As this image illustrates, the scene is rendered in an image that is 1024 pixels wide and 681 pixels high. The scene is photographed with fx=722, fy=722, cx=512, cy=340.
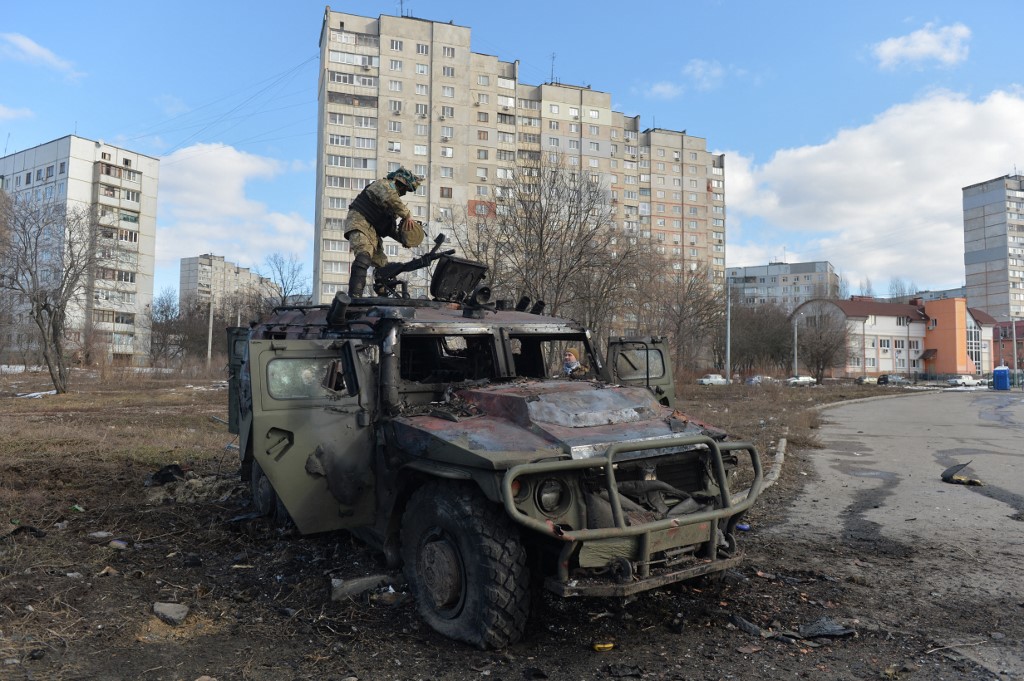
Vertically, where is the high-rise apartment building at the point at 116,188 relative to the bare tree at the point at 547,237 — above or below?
above

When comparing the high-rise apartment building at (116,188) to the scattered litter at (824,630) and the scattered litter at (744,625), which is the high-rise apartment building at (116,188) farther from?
the scattered litter at (824,630)

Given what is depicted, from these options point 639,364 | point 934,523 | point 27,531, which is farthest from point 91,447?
point 934,523

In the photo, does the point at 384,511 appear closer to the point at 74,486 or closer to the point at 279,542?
the point at 279,542

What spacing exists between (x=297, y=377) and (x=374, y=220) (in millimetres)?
2689

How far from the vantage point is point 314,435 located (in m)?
4.64

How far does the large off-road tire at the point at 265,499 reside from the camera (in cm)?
572

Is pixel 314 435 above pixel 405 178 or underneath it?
underneath

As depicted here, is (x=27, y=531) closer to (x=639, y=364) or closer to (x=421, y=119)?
(x=639, y=364)

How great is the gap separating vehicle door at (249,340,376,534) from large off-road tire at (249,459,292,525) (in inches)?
45.3

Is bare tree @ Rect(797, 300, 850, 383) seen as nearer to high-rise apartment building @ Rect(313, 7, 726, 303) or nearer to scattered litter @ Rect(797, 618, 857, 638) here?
high-rise apartment building @ Rect(313, 7, 726, 303)

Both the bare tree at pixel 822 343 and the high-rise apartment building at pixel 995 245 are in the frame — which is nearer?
the bare tree at pixel 822 343

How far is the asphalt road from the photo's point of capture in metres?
4.41

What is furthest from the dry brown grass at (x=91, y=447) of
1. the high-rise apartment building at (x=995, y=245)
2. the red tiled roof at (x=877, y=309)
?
the high-rise apartment building at (x=995, y=245)

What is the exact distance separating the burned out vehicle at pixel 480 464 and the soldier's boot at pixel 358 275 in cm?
100
